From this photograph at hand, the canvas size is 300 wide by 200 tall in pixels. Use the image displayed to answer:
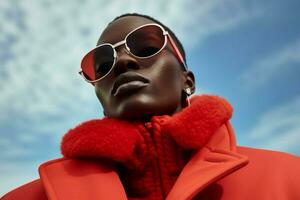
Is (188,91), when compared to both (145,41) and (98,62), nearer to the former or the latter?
(145,41)

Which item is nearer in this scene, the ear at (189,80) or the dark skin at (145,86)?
the dark skin at (145,86)

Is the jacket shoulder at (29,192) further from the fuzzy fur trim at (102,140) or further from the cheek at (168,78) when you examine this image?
the cheek at (168,78)

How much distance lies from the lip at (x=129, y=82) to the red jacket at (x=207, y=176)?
24 cm

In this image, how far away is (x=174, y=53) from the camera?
7.64 ft

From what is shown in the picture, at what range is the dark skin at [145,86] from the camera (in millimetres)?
2006

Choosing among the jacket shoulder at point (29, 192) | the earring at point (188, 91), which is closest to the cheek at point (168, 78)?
the earring at point (188, 91)

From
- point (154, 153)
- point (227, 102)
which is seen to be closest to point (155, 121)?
point (154, 153)

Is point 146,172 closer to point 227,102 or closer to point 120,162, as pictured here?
point 120,162

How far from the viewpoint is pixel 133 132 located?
1.89 meters

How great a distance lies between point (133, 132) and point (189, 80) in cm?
64

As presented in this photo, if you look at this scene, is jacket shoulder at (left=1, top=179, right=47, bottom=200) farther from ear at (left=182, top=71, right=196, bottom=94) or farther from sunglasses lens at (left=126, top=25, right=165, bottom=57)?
ear at (left=182, top=71, right=196, bottom=94)

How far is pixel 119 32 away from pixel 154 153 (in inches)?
30.0

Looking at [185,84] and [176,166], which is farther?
[185,84]

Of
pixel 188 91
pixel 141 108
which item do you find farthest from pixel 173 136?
pixel 188 91
